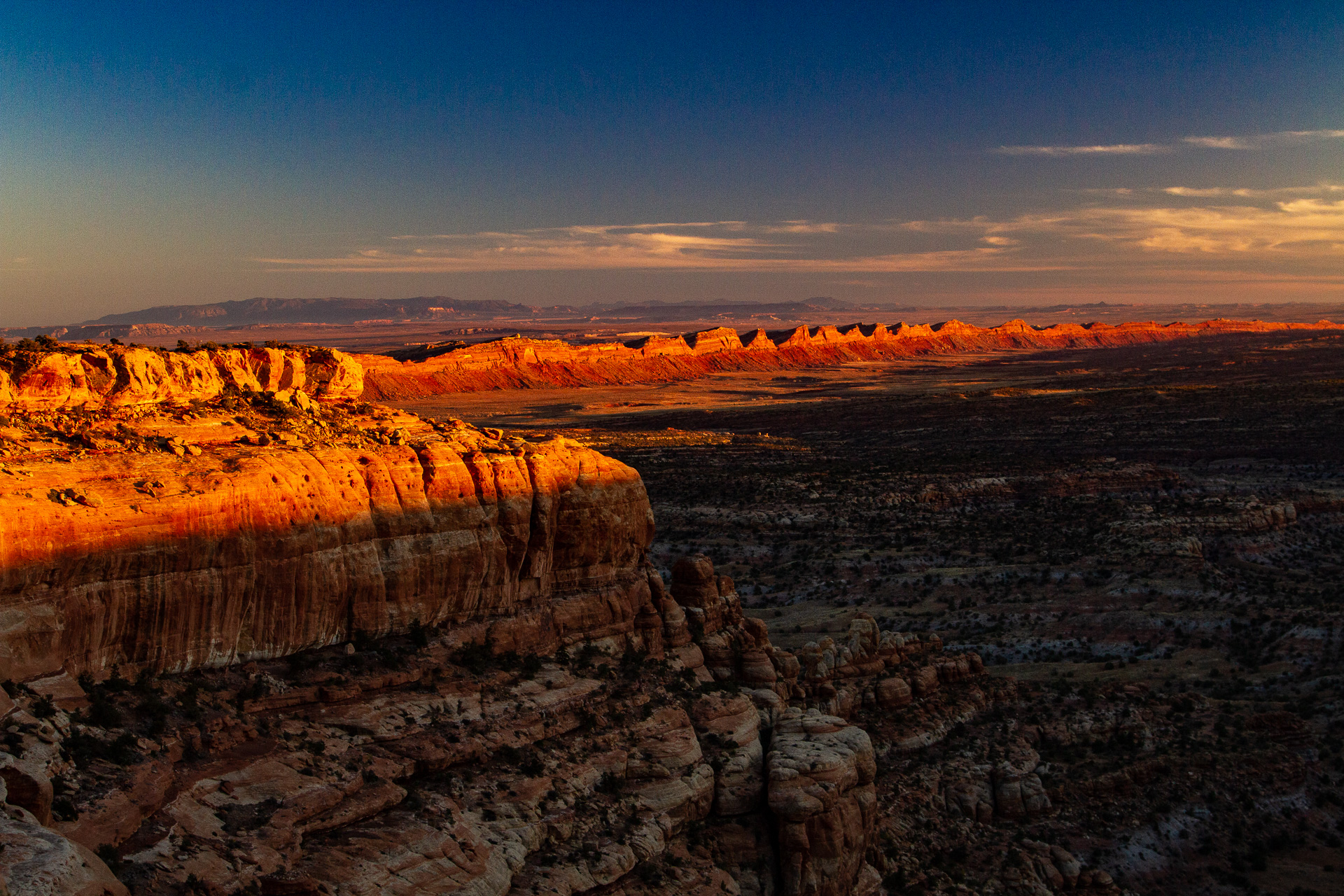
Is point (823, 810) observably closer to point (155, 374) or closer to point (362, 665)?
point (362, 665)

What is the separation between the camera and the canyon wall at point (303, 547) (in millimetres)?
13828

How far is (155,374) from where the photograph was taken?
1919 centimetres

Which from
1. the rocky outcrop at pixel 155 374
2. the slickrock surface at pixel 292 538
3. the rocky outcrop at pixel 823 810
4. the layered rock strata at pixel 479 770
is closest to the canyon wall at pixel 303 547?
the slickrock surface at pixel 292 538

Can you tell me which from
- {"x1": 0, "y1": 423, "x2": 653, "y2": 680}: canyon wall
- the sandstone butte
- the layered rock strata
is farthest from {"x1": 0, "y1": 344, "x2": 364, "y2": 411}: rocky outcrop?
the layered rock strata

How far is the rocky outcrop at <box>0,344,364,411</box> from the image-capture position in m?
17.6

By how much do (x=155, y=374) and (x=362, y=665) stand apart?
21.7 feet

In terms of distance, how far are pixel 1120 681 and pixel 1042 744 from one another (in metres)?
7.55

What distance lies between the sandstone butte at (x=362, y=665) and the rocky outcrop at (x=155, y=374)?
61 mm

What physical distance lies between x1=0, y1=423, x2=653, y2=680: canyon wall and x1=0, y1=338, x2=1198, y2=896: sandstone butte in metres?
0.04

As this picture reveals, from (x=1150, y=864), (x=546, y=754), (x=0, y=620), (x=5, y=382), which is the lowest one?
(x=1150, y=864)

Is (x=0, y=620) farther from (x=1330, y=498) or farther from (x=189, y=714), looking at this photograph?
(x=1330, y=498)

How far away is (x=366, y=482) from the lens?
698 inches

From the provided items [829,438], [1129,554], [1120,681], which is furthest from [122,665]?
[829,438]

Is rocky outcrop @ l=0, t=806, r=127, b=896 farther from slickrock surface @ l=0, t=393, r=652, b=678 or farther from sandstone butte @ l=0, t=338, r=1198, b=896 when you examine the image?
slickrock surface @ l=0, t=393, r=652, b=678
